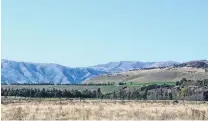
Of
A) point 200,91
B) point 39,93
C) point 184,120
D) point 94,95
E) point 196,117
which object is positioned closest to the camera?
point 184,120

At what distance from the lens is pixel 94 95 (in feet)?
529

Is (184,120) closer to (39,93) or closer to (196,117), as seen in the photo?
(196,117)

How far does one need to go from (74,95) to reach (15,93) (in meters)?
18.7

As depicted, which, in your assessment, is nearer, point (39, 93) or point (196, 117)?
point (196, 117)

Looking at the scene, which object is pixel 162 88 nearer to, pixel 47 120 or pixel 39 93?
pixel 39 93

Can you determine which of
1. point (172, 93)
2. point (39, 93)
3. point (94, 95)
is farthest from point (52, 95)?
point (172, 93)

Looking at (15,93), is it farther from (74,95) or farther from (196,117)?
(196,117)

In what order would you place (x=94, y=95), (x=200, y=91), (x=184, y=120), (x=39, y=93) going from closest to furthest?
(x=184, y=120) → (x=200, y=91) → (x=39, y=93) → (x=94, y=95)

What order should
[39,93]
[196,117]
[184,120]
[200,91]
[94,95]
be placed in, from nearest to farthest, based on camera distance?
1. [184,120]
2. [196,117]
3. [200,91]
4. [39,93]
5. [94,95]

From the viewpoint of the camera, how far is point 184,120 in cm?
2277

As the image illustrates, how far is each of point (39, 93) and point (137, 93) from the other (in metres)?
31.8

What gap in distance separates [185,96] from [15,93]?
5309 centimetres

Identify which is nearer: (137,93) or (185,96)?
(185,96)

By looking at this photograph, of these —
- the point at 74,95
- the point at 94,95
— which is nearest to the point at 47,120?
the point at 74,95
